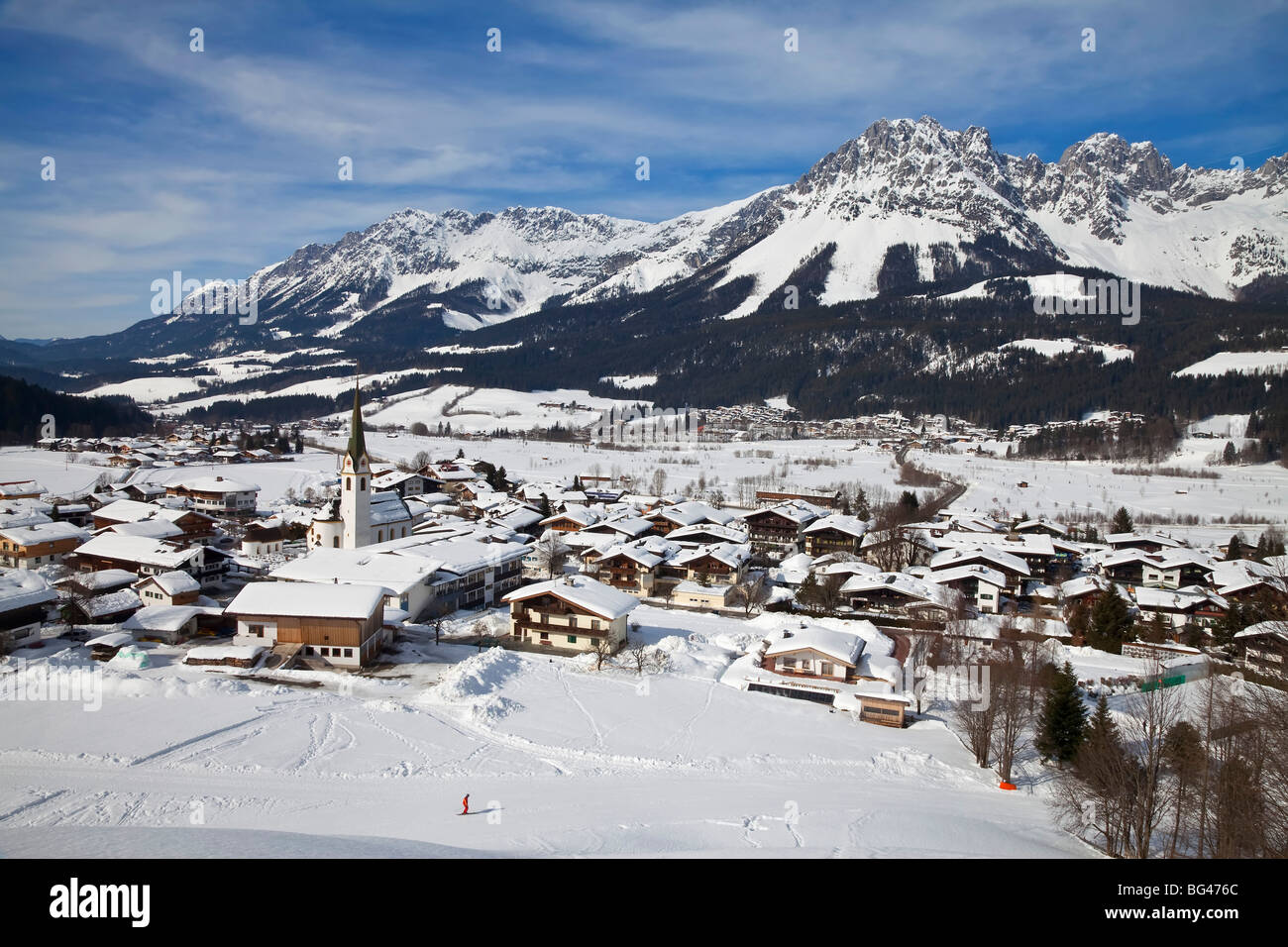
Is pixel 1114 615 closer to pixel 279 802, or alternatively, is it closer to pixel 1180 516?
pixel 279 802

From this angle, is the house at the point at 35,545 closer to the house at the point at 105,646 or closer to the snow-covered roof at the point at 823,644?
the house at the point at 105,646

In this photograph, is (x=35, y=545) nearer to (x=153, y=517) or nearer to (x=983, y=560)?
(x=153, y=517)

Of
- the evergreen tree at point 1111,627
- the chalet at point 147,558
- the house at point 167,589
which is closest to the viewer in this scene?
the house at point 167,589

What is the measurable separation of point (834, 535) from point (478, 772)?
26428 millimetres

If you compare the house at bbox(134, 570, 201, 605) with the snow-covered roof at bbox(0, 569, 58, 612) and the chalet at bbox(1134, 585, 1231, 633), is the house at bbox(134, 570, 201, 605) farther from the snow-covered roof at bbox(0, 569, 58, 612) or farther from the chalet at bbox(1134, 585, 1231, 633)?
the chalet at bbox(1134, 585, 1231, 633)

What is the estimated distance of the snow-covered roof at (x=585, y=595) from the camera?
2041 cm

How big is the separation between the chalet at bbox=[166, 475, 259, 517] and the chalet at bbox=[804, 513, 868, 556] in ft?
99.9

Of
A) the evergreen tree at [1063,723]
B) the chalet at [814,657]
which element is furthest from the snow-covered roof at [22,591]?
the evergreen tree at [1063,723]

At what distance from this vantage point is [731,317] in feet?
567

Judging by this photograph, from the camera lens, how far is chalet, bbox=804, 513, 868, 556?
35.2 meters

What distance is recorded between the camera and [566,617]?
20.7 meters

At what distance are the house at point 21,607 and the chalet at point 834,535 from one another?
93.5 ft

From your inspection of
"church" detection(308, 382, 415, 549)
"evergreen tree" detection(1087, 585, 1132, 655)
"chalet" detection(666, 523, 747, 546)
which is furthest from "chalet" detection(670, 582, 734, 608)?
"church" detection(308, 382, 415, 549)

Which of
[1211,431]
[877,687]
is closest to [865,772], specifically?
[877,687]
